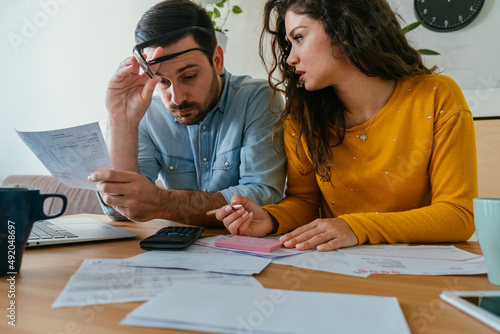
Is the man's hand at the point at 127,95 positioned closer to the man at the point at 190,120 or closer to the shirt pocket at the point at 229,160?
the man at the point at 190,120

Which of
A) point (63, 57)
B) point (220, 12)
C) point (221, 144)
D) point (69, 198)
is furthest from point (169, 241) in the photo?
point (63, 57)

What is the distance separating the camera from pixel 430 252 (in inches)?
27.5

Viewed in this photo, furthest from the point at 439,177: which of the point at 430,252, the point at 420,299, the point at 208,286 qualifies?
the point at 208,286

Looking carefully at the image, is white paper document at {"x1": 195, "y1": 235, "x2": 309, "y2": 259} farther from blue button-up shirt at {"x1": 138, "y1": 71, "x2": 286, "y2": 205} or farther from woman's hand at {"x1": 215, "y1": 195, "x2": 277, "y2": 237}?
blue button-up shirt at {"x1": 138, "y1": 71, "x2": 286, "y2": 205}

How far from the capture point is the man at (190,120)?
44.0 inches

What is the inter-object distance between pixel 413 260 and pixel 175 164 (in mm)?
860

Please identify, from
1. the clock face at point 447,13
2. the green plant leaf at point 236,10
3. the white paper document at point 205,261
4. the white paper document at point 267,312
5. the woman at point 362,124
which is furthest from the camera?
the green plant leaf at point 236,10

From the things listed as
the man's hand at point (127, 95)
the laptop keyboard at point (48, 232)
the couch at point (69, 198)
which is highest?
the man's hand at point (127, 95)

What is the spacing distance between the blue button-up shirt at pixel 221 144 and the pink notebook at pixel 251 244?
38 cm

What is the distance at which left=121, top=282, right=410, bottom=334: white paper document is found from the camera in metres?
0.35

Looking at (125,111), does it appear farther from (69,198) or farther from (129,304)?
(69,198)

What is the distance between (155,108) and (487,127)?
1365 millimetres

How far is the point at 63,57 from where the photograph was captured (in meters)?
2.77

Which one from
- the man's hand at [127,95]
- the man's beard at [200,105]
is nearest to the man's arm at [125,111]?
the man's hand at [127,95]
